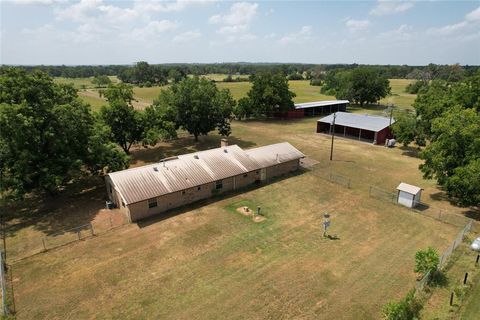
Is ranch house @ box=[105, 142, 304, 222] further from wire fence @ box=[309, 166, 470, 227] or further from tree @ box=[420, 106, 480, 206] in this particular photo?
tree @ box=[420, 106, 480, 206]

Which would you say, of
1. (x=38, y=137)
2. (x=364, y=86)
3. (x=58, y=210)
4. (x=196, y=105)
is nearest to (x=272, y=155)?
(x=196, y=105)

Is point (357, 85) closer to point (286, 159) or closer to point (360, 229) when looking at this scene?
point (286, 159)

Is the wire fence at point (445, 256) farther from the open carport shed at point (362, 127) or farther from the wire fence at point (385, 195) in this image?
the open carport shed at point (362, 127)

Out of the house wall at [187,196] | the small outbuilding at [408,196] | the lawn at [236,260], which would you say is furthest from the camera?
the small outbuilding at [408,196]

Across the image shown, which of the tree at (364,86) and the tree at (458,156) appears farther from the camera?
the tree at (364,86)

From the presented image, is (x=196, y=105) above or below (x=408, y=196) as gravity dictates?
above

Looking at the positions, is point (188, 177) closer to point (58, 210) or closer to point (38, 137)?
point (58, 210)

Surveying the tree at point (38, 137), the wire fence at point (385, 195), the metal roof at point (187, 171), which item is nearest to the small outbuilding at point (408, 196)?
the wire fence at point (385, 195)
